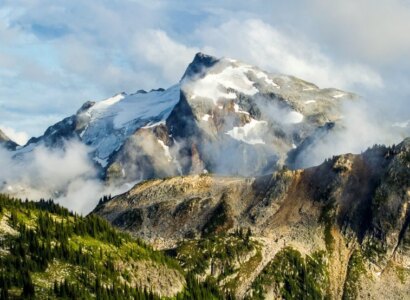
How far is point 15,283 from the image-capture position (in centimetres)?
19275

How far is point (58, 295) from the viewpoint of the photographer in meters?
199

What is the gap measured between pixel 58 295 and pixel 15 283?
40.9 ft
